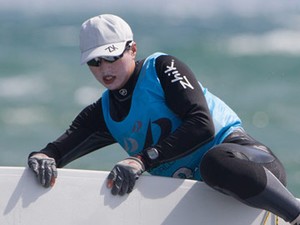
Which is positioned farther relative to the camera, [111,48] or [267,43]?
[267,43]

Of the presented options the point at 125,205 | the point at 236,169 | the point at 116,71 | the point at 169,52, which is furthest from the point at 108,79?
the point at 169,52

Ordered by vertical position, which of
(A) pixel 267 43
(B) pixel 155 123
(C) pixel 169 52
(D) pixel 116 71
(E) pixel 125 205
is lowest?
(C) pixel 169 52

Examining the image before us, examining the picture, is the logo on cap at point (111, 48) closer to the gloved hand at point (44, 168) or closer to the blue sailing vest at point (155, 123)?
the blue sailing vest at point (155, 123)

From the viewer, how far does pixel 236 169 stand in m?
2.09

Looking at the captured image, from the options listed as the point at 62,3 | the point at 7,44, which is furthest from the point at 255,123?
the point at 62,3

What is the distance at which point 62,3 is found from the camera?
7926 mm

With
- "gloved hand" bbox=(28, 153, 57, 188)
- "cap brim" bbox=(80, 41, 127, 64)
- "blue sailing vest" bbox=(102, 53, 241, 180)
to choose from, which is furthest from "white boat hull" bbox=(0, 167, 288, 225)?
"cap brim" bbox=(80, 41, 127, 64)

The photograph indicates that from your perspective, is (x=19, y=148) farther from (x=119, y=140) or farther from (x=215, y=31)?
(x=119, y=140)

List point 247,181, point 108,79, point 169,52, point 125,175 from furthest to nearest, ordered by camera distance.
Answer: point 169,52
point 108,79
point 125,175
point 247,181

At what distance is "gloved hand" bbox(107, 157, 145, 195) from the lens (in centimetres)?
221

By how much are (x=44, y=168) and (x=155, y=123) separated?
269mm

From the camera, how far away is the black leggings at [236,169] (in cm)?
209

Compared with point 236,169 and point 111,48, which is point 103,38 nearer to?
point 111,48

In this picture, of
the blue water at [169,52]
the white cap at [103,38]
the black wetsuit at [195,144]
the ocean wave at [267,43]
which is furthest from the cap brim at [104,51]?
the ocean wave at [267,43]
